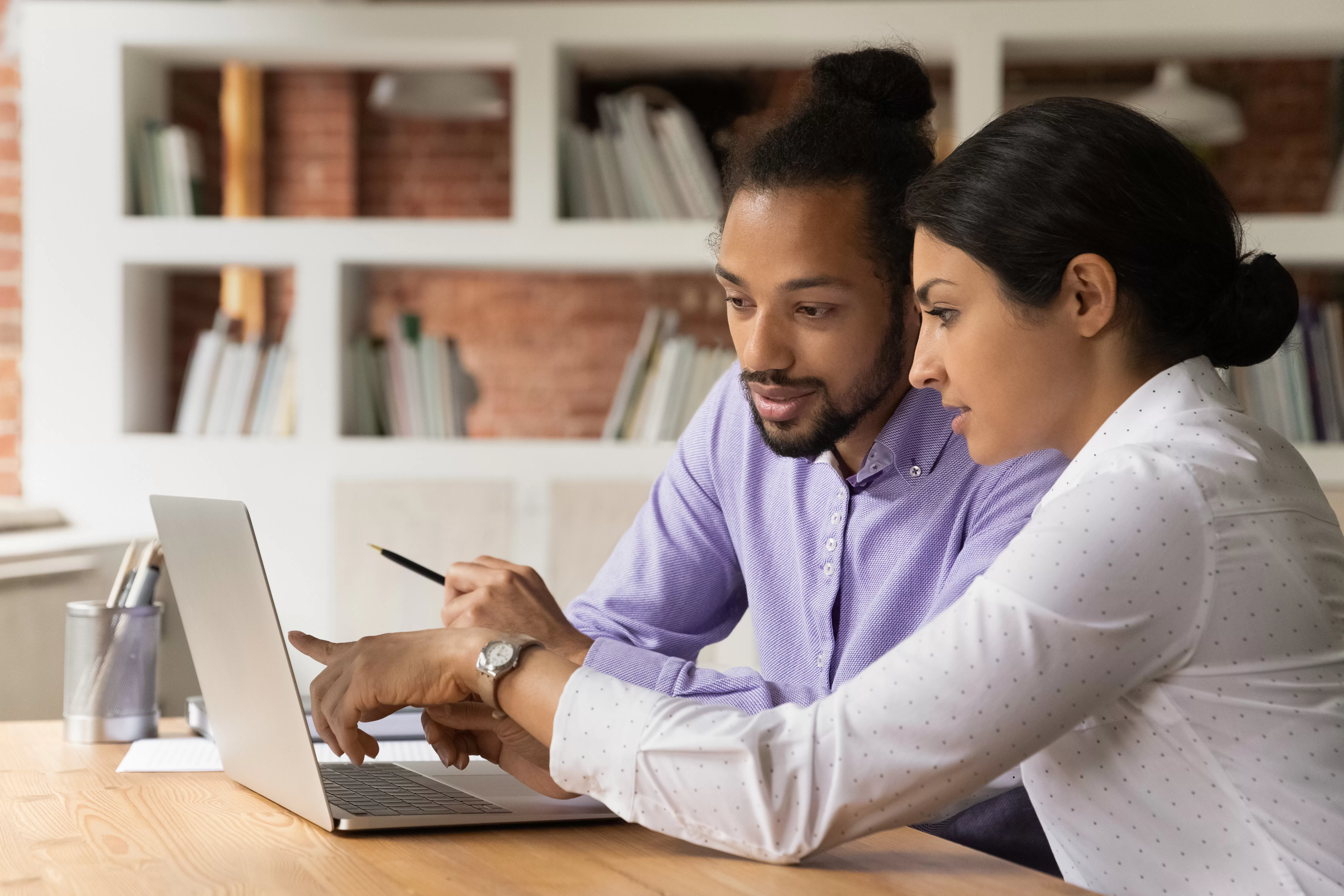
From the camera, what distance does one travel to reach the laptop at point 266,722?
935 mm

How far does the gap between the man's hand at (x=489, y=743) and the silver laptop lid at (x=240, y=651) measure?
12 cm

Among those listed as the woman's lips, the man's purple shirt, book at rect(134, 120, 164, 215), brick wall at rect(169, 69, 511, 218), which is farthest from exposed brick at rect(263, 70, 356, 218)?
the woman's lips

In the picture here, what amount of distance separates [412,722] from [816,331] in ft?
2.12

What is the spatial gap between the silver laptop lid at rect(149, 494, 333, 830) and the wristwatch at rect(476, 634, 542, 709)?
133 millimetres

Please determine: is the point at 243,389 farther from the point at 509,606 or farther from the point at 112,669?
the point at 509,606

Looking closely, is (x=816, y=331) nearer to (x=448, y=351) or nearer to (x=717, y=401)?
(x=717, y=401)

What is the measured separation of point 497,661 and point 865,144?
843mm

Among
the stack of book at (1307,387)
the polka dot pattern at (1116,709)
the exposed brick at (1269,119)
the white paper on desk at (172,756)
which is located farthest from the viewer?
the exposed brick at (1269,119)

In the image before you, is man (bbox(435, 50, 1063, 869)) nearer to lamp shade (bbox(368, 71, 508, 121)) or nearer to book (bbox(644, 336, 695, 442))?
book (bbox(644, 336, 695, 442))

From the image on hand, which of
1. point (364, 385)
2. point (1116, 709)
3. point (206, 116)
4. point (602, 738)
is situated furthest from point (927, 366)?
point (206, 116)

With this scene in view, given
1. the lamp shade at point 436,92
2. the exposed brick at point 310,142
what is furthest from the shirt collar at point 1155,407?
the exposed brick at point 310,142

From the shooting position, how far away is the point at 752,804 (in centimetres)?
84

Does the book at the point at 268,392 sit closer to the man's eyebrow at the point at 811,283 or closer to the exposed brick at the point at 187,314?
the exposed brick at the point at 187,314

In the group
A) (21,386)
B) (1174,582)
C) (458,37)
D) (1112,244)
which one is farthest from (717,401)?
(21,386)
